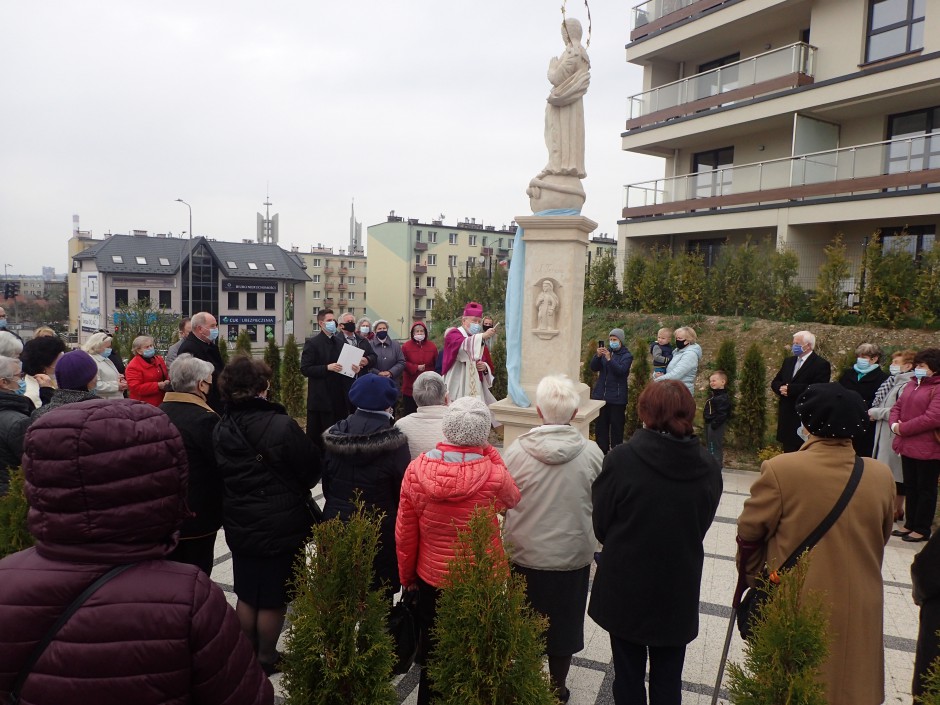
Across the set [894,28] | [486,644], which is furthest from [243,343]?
[894,28]

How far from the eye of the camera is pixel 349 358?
735 centimetres

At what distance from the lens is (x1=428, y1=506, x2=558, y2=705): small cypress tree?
6.61 feet

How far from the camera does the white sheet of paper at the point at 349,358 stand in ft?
24.0

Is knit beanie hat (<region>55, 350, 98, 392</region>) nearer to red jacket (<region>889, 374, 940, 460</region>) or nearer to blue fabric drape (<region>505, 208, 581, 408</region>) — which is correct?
blue fabric drape (<region>505, 208, 581, 408</region>)

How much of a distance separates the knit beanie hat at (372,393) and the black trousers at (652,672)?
1588 mm

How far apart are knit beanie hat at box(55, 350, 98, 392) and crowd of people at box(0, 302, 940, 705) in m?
0.01

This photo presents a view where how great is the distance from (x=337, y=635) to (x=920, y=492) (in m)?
5.53

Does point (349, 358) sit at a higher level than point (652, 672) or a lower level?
higher

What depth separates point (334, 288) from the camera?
7950cm

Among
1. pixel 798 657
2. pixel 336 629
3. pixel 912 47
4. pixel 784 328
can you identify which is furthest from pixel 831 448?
pixel 912 47

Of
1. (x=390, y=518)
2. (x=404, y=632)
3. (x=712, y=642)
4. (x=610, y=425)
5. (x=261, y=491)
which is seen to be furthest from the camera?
(x=610, y=425)

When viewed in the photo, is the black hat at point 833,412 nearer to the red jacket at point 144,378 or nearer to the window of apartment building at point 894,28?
the red jacket at point 144,378

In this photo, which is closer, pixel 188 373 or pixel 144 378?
pixel 188 373

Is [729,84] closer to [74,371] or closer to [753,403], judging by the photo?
[753,403]
